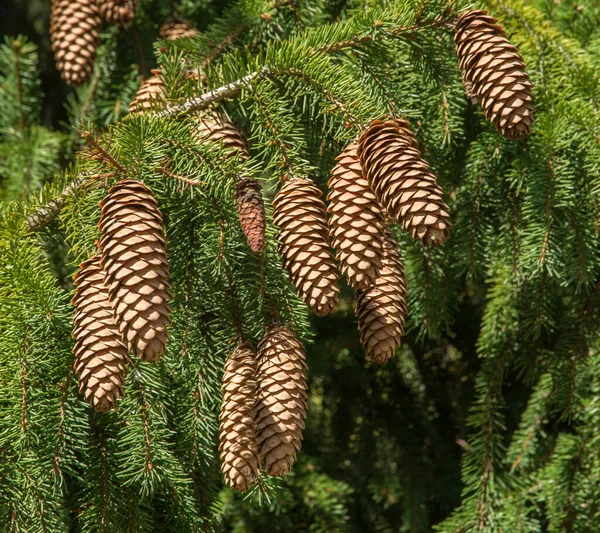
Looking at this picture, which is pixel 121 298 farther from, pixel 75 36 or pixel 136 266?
pixel 75 36

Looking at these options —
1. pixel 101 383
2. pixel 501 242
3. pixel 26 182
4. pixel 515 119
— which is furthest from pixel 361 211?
pixel 26 182

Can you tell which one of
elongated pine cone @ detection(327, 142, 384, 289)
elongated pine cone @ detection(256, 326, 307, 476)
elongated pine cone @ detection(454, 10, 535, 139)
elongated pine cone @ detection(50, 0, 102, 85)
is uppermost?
elongated pine cone @ detection(454, 10, 535, 139)

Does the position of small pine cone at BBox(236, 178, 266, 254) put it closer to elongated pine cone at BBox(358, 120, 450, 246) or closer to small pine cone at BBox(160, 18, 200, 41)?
elongated pine cone at BBox(358, 120, 450, 246)

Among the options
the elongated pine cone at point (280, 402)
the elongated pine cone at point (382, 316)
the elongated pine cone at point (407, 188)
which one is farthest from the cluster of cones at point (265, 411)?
the elongated pine cone at point (407, 188)

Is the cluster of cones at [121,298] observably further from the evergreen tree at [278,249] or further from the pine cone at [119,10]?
the pine cone at [119,10]

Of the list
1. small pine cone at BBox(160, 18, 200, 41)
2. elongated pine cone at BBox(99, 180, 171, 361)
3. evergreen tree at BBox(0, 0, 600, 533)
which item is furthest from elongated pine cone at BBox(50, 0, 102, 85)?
elongated pine cone at BBox(99, 180, 171, 361)

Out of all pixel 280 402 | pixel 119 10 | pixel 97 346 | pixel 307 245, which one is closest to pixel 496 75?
pixel 307 245
